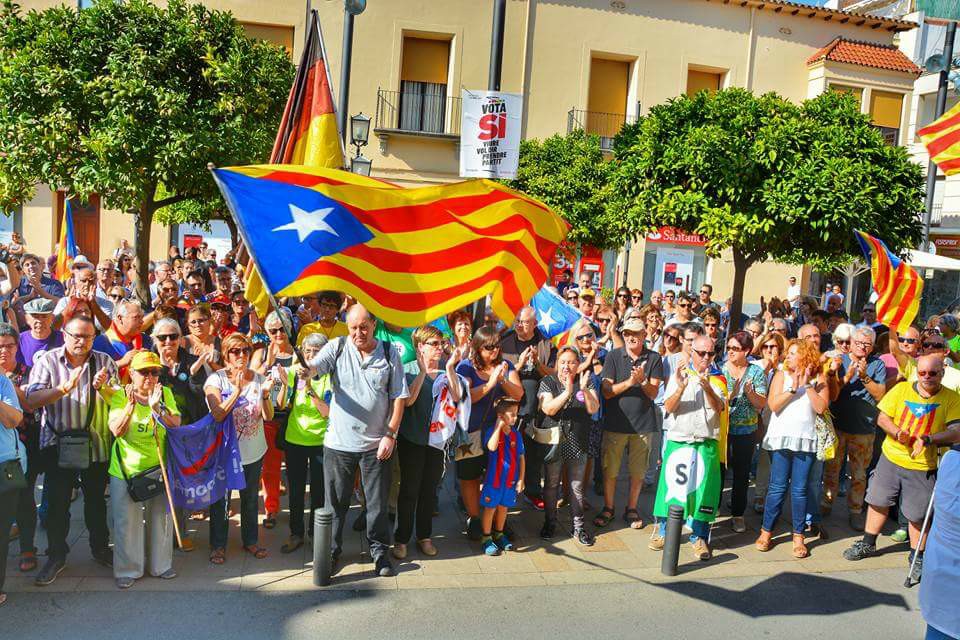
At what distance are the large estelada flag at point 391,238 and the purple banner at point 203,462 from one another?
152 cm

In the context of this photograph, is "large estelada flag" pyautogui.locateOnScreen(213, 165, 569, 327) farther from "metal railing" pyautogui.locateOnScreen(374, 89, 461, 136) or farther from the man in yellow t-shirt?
"metal railing" pyautogui.locateOnScreen(374, 89, 461, 136)

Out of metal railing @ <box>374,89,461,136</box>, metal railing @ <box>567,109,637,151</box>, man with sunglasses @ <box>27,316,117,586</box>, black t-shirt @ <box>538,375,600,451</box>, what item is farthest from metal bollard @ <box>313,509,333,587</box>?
metal railing @ <box>567,109,637,151</box>

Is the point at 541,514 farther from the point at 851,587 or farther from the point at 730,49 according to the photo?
the point at 730,49

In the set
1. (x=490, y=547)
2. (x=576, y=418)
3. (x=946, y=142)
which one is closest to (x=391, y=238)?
(x=576, y=418)

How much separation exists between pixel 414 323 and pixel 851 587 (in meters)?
3.89

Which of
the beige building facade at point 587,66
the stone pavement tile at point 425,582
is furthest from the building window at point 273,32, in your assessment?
the stone pavement tile at point 425,582

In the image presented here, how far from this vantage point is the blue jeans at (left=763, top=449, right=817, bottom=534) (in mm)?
6121

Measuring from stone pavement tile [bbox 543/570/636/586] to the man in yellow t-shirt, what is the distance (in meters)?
2.08

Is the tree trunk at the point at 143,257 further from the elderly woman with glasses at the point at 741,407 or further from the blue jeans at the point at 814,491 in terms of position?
the blue jeans at the point at 814,491

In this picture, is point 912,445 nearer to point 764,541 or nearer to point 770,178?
point 764,541

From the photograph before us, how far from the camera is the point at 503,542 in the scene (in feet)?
19.7

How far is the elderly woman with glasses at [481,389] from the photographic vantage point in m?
5.85

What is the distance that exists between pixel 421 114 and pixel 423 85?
767 mm

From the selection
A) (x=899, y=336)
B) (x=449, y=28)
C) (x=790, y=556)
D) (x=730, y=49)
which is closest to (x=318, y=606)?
(x=790, y=556)
